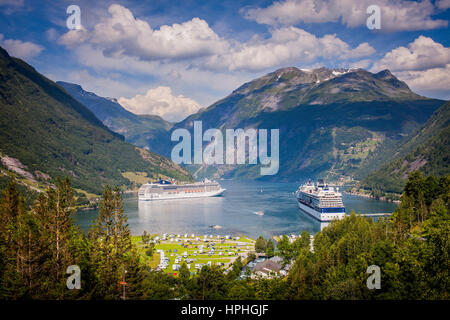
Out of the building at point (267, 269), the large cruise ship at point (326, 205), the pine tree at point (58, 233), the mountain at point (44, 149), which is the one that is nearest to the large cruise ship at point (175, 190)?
the mountain at point (44, 149)

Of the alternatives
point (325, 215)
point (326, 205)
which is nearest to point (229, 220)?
point (325, 215)

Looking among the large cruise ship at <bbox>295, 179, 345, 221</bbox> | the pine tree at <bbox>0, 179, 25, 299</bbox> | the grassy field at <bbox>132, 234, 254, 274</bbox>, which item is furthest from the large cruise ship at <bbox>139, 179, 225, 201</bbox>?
the pine tree at <bbox>0, 179, 25, 299</bbox>

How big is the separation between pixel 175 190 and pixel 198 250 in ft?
301

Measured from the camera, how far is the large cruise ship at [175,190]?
439ft

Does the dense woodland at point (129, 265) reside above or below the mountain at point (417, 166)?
below

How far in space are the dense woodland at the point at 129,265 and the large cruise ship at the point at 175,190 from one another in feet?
335

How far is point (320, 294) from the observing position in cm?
2675

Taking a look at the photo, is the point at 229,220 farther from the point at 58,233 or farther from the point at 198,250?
the point at 58,233

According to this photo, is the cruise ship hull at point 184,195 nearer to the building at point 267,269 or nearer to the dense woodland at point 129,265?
the building at point 267,269

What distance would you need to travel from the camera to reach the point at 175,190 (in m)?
144
